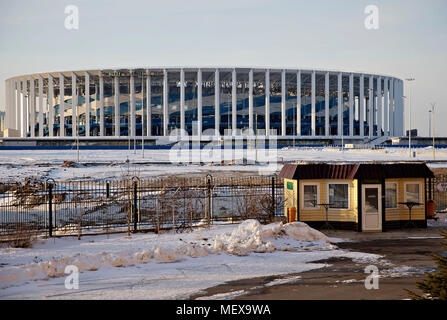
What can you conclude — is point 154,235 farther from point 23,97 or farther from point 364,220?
point 23,97

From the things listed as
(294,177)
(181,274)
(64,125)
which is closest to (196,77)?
(64,125)

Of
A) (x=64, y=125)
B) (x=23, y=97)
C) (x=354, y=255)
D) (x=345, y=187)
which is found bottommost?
(x=354, y=255)

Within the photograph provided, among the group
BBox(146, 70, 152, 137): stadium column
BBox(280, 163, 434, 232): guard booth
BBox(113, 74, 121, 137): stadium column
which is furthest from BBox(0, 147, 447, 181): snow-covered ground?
BBox(113, 74, 121, 137): stadium column

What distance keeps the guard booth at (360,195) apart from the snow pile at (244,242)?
3.31 meters

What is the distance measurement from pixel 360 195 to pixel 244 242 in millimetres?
5490

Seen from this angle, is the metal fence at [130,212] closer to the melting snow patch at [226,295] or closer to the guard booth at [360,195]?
the guard booth at [360,195]

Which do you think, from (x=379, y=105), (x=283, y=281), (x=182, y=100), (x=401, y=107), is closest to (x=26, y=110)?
(x=182, y=100)

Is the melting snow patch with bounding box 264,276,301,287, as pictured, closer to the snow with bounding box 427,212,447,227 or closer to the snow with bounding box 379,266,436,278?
the snow with bounding box 379,266,436,278

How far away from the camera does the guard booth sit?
53.0ft

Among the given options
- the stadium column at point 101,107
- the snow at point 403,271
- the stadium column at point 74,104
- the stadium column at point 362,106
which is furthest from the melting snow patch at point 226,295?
the stadium column at point 362,106

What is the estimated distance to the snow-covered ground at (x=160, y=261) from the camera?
8.99m

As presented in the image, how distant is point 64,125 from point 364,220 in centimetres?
9775

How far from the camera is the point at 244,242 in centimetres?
1308
